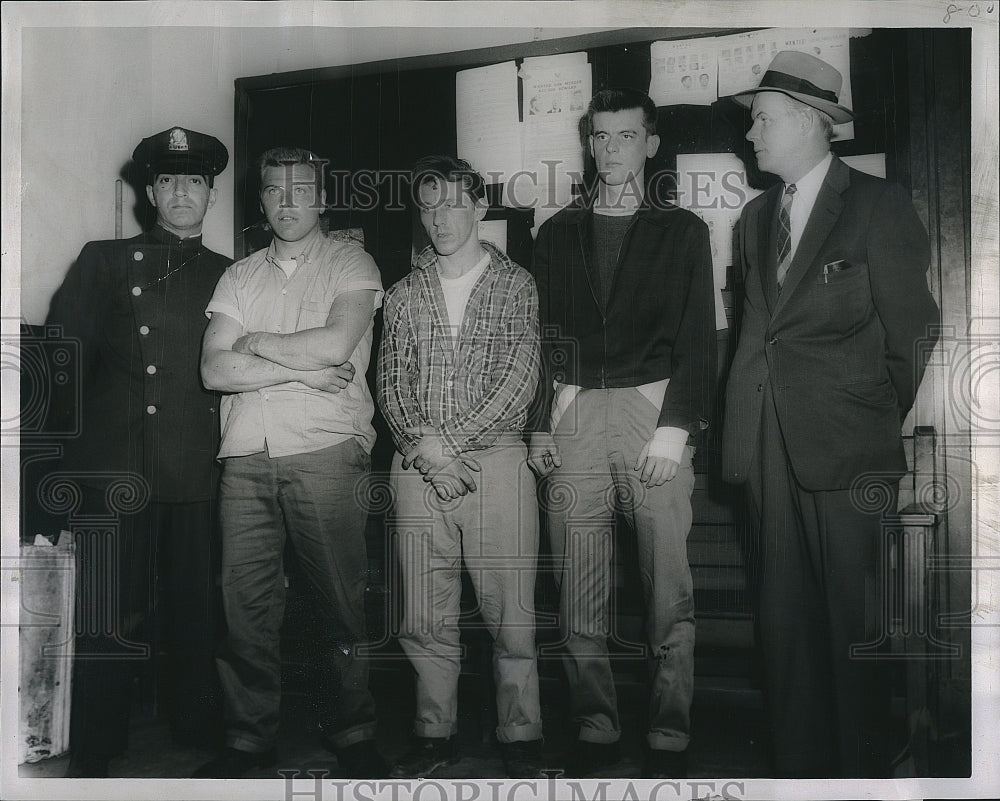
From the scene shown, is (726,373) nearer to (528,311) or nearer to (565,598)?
(528,311)

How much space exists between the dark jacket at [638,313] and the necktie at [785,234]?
193 mm

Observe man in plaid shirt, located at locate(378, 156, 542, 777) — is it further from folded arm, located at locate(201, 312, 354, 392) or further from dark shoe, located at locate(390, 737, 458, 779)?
folded arm, located at locate(201, 312, 354, 392)

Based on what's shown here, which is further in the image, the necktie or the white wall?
the white wall

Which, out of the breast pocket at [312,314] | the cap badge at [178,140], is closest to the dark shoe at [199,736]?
the breast pocket at [312,314]

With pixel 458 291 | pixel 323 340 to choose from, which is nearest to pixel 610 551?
pixel 458 291

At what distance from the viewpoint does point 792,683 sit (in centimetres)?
219

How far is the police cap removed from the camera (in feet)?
7.52

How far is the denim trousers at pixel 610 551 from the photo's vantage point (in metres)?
2.18

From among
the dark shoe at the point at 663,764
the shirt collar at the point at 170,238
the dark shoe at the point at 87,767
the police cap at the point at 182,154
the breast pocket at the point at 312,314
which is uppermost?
the police cap at the point at 182,154

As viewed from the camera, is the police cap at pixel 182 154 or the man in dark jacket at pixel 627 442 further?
the police cap at pixel 182 154

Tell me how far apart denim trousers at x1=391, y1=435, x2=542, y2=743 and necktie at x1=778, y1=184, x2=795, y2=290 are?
873mm

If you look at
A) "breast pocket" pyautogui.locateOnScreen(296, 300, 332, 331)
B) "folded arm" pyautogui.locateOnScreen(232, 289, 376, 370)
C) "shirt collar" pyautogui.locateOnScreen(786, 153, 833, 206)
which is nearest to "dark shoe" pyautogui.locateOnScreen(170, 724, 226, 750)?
"folded arm" pyautogui.locateOnScreen(232, 289, 376, 370)

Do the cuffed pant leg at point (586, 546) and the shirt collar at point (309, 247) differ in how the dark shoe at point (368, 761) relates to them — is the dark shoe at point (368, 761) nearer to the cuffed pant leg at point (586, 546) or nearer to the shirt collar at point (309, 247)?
the cuffed pant leg at point (586, 546)

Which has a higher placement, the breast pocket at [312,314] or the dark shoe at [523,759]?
the breast pocket at [312,314]
